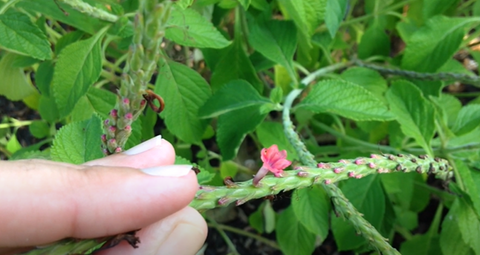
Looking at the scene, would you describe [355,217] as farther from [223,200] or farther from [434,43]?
[434,43]

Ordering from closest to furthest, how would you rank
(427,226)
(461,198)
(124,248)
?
(124,248)
(461,198)
(427,226)

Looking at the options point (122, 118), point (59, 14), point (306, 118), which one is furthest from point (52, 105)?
point (122, 118)

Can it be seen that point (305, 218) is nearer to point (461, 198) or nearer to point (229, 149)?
point (229, 149)

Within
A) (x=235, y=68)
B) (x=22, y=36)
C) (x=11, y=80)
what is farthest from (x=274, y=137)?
(x=11, y=80)

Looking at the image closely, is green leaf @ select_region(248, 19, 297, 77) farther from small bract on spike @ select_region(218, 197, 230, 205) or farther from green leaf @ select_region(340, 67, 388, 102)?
small bract on spike @ select_region(218, 197, 230, 205)

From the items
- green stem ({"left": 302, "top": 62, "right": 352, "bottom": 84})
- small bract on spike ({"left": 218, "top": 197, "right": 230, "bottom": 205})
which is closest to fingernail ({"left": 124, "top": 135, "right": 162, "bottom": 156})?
small bract on spike ({"left": 218, "top": 197, "right": 230, "bottom": 205})

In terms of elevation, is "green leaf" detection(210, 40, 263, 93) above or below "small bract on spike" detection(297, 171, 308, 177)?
below

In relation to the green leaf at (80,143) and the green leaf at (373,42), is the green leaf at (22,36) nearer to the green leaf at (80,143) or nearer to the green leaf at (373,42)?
the green leaf at (80,143)
